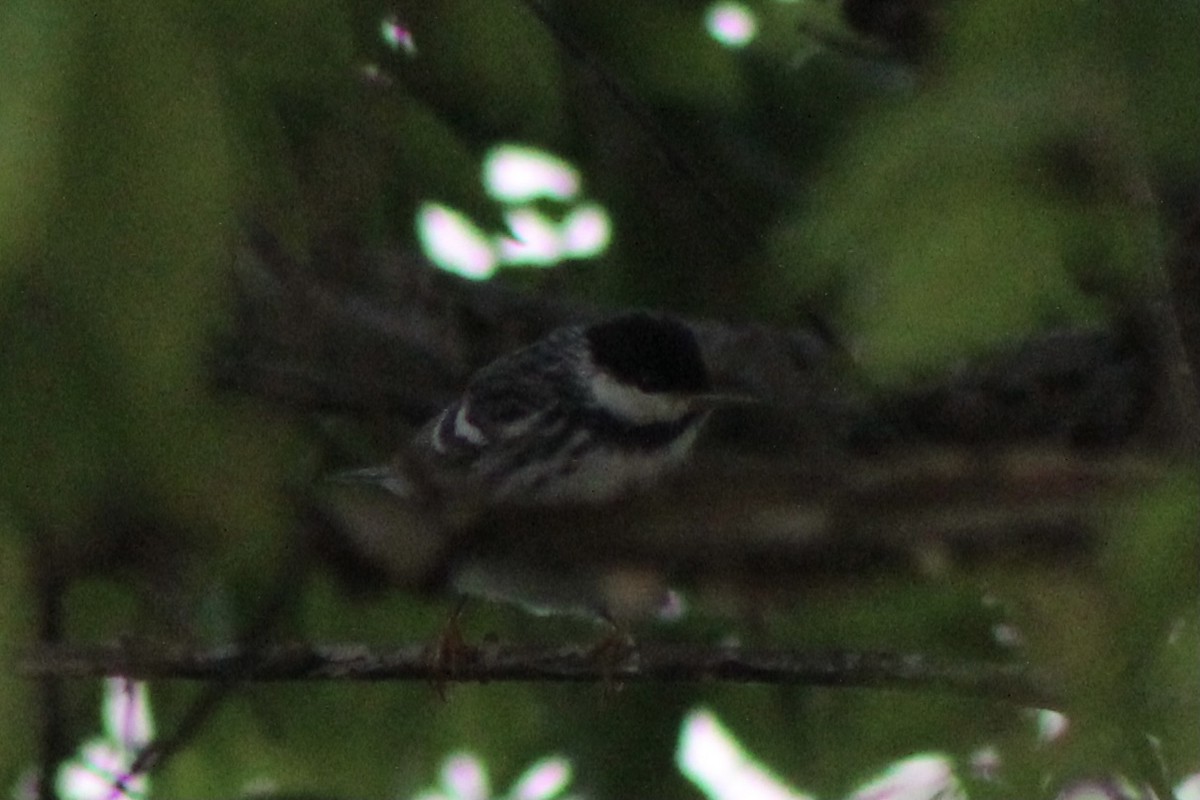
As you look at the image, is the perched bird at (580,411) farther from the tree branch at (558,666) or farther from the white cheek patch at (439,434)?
the tree branch at (558,666)

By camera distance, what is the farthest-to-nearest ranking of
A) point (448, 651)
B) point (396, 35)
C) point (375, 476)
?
point (375, 476)
point (448, 651)
point (396, 35)

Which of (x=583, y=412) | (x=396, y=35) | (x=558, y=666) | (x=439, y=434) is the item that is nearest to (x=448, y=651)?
(x=558, y=666)

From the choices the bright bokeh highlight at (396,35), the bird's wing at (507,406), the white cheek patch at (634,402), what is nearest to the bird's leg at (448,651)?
the bird's wing at (507,406)

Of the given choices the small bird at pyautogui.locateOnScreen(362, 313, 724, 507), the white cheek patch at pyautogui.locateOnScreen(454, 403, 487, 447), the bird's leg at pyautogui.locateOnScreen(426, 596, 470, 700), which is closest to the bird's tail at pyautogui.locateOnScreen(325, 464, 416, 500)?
the bird's leg at pyautogui.locateOnScreen(426, 596, 470, 700)

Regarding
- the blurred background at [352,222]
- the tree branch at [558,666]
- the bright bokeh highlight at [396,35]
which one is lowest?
the blurred background at [352,222]

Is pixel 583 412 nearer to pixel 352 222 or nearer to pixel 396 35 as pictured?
pixel 352 222

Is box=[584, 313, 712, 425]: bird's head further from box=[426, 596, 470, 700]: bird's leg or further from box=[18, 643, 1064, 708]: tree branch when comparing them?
box=[18, 643, 1064, 708]: tree branch

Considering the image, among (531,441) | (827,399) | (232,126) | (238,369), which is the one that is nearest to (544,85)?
(238,369)

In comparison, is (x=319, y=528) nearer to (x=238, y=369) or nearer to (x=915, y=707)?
(x=238, y=369)
